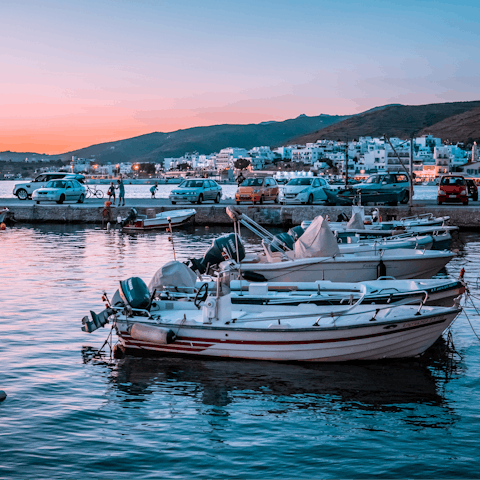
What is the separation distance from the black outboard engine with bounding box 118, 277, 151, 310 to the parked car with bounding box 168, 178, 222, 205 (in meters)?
29.1

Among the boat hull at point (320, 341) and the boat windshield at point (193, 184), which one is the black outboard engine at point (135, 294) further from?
the boat windshield at point (193, 184)

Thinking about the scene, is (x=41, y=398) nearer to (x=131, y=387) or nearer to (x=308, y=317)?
(x=131, y=387)

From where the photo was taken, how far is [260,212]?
35.3 metres

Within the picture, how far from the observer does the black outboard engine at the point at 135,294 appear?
11.3 metres

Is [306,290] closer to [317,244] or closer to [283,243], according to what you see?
[317,244]

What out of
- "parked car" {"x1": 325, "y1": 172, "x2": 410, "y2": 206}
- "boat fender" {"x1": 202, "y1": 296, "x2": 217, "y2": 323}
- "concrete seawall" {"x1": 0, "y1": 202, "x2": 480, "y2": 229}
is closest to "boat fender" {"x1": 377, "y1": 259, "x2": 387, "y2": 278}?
"boat fender" {"x1": 202, "y1": 296, "x2": 217, "y2": 323}

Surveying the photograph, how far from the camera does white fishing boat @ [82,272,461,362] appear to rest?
10.2m

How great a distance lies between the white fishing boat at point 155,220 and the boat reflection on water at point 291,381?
23.4 meters

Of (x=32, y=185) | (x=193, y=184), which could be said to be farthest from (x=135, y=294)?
(x=32, y=185)

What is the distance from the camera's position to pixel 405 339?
10398 mm

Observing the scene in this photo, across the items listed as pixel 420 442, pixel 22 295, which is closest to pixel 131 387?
pixel 420 442

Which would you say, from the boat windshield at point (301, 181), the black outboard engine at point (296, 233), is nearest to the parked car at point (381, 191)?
the boat windshield at point (301, 181)

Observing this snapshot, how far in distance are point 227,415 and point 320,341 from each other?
235 cm

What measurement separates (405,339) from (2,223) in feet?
98.8
